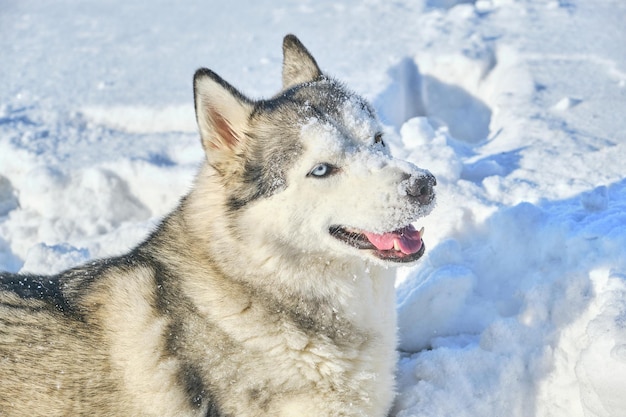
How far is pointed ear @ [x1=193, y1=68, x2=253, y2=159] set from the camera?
309 cm

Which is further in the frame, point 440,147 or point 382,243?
point 440,147

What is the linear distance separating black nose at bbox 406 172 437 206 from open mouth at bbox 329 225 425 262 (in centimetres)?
22

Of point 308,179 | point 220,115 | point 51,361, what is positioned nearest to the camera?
point 51,361

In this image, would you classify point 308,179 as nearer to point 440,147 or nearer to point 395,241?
point 395,241

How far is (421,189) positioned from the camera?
2.98 m

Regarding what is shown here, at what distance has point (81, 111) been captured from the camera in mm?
7688

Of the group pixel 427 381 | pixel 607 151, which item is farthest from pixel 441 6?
pixel 427 381

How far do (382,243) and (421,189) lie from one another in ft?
1.03

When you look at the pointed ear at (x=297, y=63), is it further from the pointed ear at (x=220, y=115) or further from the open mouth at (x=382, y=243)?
the open mouth at (x=382, y=243)

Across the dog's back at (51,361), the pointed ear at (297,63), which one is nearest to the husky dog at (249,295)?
the dog's back at (51,361)

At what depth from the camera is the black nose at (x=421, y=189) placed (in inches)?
117

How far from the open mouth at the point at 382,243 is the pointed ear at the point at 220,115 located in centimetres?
66

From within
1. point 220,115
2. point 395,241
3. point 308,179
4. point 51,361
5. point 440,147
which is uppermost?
point 220,115

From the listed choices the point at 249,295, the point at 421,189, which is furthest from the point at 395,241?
the point at 249,295
